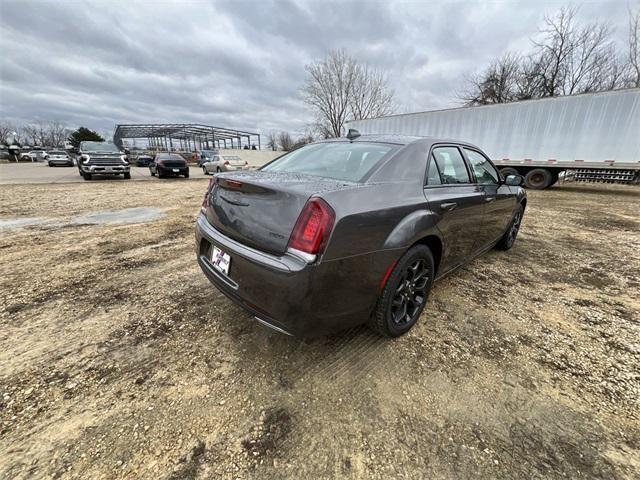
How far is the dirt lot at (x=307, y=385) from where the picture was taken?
55.1 inches

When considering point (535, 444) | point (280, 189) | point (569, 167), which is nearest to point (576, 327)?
point (535, 444)

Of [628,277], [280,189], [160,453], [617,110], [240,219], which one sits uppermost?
[617,110]

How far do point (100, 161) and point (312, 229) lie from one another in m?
14.5

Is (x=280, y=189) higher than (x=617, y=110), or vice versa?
(x=617, y=110)

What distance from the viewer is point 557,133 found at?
1144 centimetres

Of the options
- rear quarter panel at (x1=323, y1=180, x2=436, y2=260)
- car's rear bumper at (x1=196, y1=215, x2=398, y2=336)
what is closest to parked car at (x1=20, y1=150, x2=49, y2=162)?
car's rear bumper at (x1=196, y1=215, x2=398, y2=336)

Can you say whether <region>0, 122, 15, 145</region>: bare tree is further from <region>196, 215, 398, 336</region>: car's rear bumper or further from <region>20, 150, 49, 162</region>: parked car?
<region>196, 215, 398, 336</region>: car's rear bumper

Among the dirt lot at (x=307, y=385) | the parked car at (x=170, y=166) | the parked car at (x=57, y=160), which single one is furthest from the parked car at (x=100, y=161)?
the parked car at (x=57, y=160)

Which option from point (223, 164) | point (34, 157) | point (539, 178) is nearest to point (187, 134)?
point (34, 157)

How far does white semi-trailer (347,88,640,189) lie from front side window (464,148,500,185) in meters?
11.1

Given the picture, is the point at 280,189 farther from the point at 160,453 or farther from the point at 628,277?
the point at 628,277

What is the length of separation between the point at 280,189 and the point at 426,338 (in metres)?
1.62

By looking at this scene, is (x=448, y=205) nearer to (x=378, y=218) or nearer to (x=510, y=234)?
(x=378, y=218)

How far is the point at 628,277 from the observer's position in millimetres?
3467
